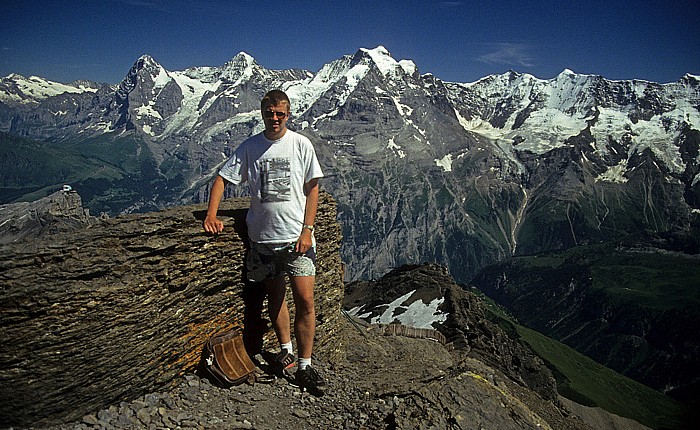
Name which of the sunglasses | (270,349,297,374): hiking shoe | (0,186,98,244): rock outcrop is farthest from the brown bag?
(0,186,98,244): rock outcrop

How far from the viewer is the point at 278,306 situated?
11.2 m

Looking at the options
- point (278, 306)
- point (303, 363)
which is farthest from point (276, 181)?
point (303, 363)

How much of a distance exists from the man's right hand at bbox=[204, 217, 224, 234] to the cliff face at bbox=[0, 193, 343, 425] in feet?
0.92

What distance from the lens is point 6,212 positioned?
63.4 m

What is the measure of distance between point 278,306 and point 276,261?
4.19 ft

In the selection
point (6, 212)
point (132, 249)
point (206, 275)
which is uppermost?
point (132, 249)

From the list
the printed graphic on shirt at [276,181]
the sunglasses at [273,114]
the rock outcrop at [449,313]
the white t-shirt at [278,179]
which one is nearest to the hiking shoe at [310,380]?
the white t-shirt at [278,179]

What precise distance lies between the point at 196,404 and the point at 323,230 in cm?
661

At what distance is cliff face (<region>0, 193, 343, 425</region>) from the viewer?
760 cm

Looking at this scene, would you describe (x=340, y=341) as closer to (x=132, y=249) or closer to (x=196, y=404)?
(x=196, y=404)

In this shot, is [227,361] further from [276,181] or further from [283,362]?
[276,181]

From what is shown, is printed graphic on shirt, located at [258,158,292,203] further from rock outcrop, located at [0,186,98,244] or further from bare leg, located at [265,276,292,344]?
rock outcrop, located at [0,186,98,244]

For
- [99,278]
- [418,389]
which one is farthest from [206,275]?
[418,389]

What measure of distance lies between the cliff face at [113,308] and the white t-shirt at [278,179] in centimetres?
147
